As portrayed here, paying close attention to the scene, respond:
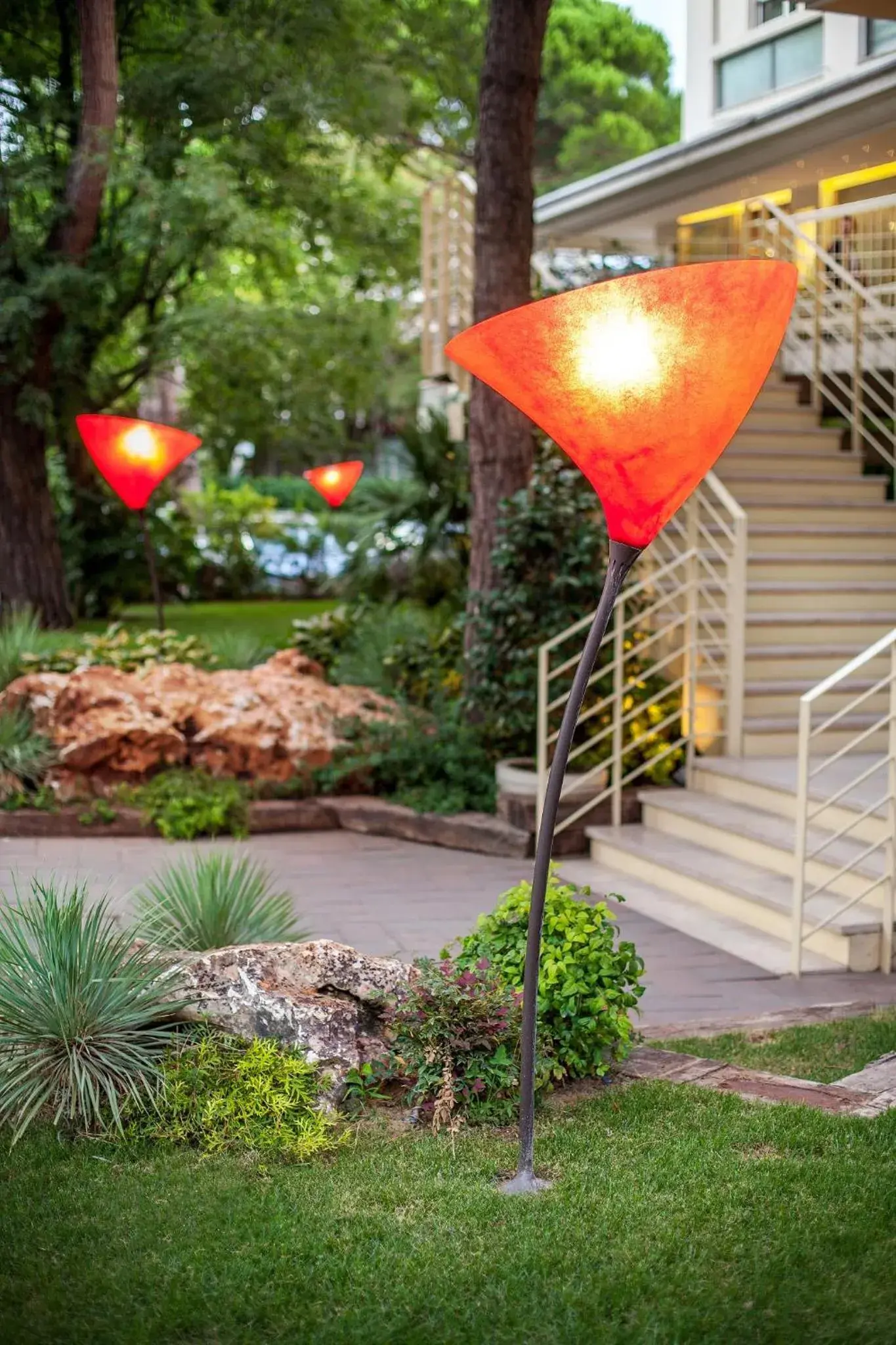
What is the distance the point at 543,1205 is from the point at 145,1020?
1291 millimetres

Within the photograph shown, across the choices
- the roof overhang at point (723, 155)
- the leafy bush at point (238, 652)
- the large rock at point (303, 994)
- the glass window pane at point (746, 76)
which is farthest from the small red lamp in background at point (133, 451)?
the large rock at point (303, 994)

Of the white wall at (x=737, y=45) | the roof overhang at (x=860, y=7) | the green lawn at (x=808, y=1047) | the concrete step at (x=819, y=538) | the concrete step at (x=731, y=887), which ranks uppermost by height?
the white wall at (x=737, y=45)

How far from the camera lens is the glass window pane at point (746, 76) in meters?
9.88

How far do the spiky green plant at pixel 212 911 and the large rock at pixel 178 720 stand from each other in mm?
3641

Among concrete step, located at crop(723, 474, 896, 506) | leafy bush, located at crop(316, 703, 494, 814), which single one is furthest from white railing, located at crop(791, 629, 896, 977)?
leafy bush, located at crop(316, 703, 494, 814)

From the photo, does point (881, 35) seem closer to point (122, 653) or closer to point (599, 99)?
point (122, 653)

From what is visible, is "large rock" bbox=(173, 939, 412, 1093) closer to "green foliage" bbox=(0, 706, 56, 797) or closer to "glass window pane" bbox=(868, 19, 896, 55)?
"green foliage" bbox=(0, 706, 56, 797)

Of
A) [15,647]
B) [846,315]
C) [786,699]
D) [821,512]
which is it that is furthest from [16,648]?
[846,315]

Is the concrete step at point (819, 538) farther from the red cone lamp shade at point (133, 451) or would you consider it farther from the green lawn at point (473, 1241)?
the green lawn at point (473, 1241)

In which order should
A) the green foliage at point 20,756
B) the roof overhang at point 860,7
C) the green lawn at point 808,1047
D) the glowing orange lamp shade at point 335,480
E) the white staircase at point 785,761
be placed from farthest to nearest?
the glowing orange lamp shade at point 335,480 → the green foliage at point 20,756 → the roof overhang at point 860,7 → the white staircase at point 785,761 → the green lawn at point 808,1047

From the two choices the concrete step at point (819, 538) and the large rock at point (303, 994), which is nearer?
the large rock at point (303, 994)

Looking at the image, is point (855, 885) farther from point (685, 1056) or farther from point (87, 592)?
point (87, 592)

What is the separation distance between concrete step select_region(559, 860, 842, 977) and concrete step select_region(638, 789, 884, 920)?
31cm

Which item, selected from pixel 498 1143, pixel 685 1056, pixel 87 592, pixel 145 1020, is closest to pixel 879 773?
pixel 685 1056
